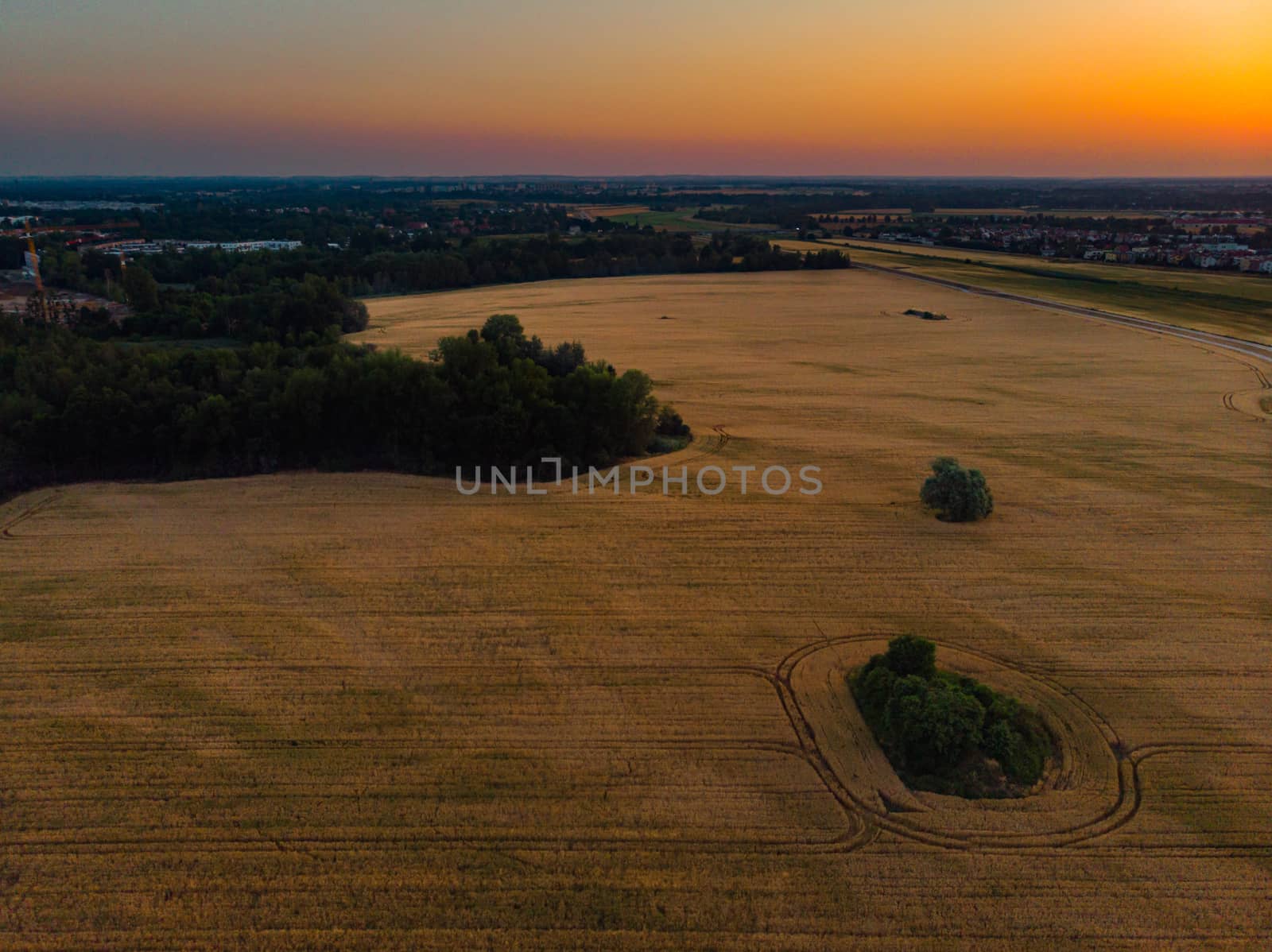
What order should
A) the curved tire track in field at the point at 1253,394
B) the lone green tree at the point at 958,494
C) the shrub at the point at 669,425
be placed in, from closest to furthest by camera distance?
the lone green tree at the point at 958,494 < the shrub at the point at 669,425 < the curved tire track in field at the point at 1253,394

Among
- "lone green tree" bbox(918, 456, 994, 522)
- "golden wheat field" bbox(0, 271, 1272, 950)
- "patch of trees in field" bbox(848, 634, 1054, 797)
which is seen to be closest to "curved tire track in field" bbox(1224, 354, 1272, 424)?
"golden wheat field" bbox(0, 271, 1272, 950)

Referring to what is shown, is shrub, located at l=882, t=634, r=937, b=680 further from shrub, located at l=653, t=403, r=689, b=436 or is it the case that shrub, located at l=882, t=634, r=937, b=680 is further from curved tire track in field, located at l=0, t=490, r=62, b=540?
curved tire track in field, located at l=0, t=490, r=62, b=540

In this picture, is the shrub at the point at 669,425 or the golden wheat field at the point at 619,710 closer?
the golden wheat field at the point at 619,710

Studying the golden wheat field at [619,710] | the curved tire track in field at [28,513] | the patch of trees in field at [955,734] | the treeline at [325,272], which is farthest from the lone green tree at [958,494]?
the treeline at [325,272]

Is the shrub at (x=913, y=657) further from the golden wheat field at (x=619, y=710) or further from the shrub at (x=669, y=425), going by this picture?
the shrub at (x=669, y=425)

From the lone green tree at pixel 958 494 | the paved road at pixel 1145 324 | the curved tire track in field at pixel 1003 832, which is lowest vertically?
the curved tire track in field at pixel 1003 832

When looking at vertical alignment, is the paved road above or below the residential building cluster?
below

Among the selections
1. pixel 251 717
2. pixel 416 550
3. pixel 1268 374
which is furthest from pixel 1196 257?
pixel 251 717
